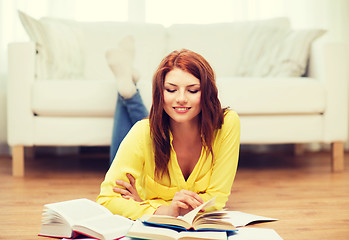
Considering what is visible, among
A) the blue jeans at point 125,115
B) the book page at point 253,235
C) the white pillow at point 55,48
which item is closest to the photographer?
the book page at point 253,235

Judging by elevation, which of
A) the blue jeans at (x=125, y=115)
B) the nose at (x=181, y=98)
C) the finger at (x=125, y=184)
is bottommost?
the finger at (x=125, y=184)

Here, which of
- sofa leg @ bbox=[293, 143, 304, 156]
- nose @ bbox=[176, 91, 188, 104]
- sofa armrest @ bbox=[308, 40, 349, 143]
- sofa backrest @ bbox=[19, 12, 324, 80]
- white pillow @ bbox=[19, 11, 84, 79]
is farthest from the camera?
sofa leg @ bbox=[293, 143, 304, 156]

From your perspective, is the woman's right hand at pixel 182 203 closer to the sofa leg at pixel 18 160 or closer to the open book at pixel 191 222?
the open book at pixel 191 222

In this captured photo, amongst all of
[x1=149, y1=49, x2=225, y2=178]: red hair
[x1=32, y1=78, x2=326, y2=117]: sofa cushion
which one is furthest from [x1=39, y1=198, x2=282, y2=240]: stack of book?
[x1=32, y1=78, x2=326, y2=117]: sofa cushion

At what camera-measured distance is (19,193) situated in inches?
69.8

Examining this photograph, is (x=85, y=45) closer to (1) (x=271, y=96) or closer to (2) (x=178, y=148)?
(1) (x=271, y=96)

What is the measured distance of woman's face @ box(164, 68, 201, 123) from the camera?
1202 mm

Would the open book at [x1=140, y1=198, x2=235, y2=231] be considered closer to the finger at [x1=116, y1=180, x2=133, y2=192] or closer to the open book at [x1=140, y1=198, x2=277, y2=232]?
the open book at [x1=140, y1=198, x2=277, y2=232]

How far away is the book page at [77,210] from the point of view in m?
1.08

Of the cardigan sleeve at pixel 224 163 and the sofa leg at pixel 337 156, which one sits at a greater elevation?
the cardigan sleeve at pixel 224 163

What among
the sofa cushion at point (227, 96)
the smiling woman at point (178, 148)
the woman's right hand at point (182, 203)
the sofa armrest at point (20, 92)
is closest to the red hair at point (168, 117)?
the smiling woman at point (178, 148)

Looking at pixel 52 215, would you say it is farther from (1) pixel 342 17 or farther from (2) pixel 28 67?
(1) pixel 342 17

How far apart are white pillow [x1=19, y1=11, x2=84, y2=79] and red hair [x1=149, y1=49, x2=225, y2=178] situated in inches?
46.3

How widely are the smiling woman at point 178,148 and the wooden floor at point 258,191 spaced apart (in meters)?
0.22
